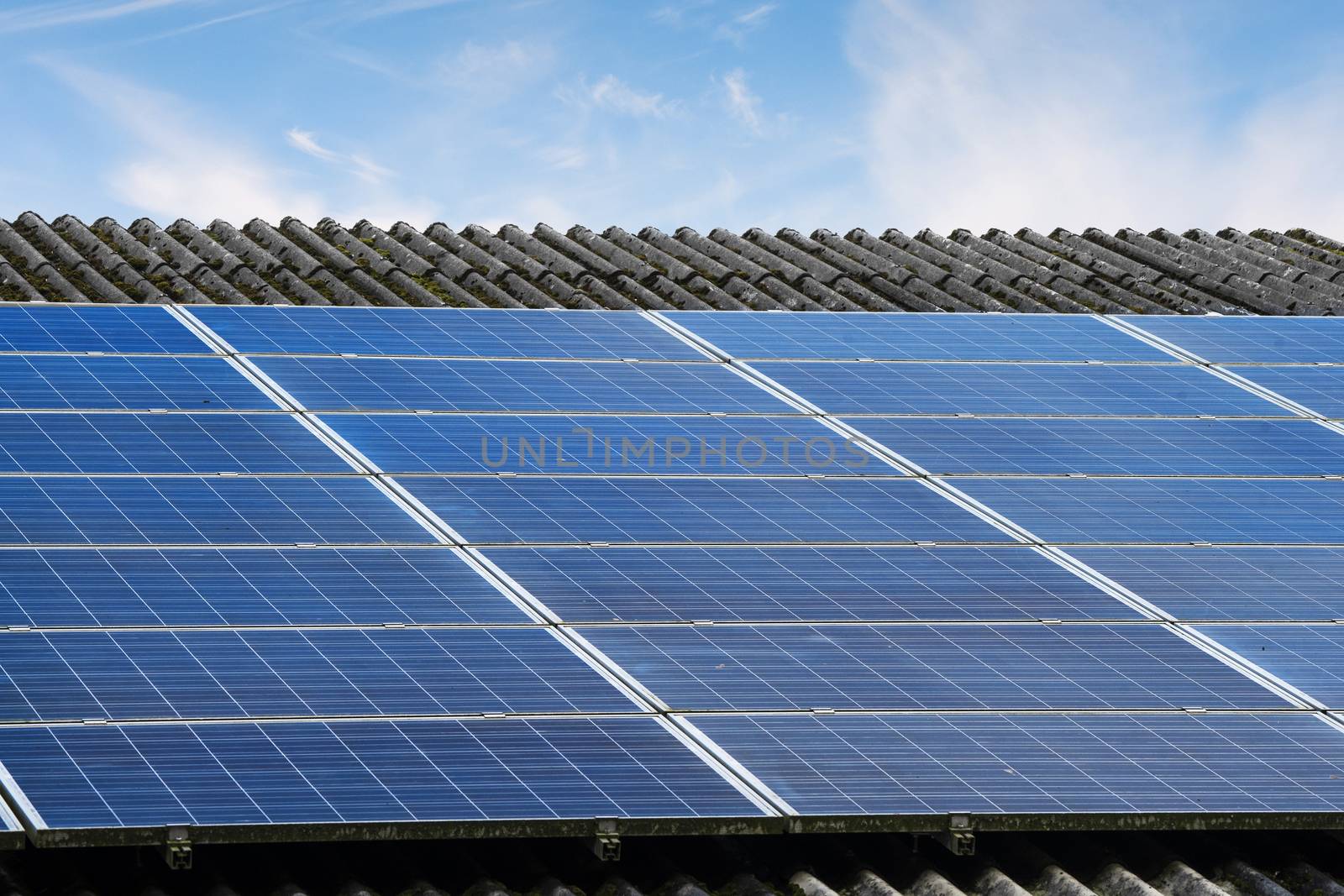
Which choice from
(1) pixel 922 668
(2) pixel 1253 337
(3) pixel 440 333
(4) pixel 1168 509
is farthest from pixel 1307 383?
(3) pixel 440 333

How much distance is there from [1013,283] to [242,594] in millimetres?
11136

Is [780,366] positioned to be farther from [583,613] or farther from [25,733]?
[25,733]

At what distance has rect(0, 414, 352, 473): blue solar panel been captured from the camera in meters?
11.3

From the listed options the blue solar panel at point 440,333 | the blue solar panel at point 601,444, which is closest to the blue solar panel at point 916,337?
the blue solar panel at point 440,333

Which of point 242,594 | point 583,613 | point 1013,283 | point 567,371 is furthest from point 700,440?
point 1013,283

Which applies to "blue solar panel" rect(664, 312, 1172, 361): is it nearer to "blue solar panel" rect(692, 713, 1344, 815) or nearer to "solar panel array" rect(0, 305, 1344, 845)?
"solar panel array" rect(0, 305, 1344, 845)

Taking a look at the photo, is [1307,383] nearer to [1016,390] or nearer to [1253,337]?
[1253,337]

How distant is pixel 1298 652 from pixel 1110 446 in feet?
8.63

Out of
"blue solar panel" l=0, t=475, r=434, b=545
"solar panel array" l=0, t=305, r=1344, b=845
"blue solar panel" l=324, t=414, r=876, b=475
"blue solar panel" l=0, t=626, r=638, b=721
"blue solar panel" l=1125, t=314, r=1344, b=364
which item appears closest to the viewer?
"solar panel array" l=0, t=305, r=1344, b=845

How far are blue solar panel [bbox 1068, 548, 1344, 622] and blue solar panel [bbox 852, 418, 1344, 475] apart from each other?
112 centimetres

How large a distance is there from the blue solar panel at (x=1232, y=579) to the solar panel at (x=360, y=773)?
355 cm

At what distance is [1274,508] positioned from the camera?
12.5 m

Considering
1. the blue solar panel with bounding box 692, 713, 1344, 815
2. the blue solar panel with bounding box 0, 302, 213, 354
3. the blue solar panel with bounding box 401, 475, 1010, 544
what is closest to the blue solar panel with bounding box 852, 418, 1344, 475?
the blue solar panel with bounding box 401, 475, 1010, 544

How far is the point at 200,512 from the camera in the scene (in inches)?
429
